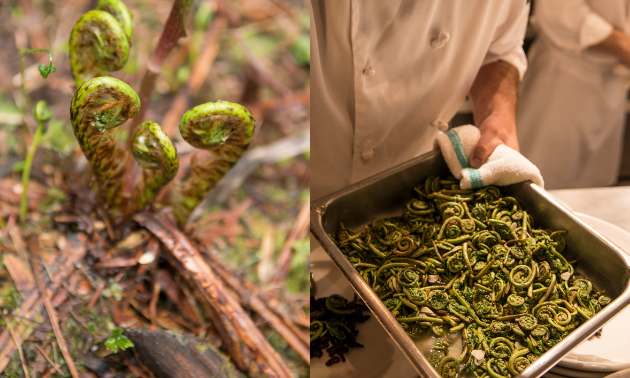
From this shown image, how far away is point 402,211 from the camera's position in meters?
0.89

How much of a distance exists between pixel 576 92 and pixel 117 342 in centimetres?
192

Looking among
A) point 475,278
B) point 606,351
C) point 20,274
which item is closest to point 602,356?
point 606,351

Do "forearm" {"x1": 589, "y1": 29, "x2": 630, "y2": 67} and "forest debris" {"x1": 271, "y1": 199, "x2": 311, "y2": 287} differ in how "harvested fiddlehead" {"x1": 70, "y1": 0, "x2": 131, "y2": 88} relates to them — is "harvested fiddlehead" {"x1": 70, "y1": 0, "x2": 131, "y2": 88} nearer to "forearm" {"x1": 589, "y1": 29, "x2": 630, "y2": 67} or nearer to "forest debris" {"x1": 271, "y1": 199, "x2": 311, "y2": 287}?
"forest debris" {"x1": 271, "y1": 199, "x2": 311, "y2": 287}

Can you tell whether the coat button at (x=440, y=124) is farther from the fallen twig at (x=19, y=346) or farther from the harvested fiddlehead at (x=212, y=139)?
the fallen twig at (x=19, y=346)

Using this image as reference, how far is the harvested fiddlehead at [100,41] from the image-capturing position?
0.52 meters

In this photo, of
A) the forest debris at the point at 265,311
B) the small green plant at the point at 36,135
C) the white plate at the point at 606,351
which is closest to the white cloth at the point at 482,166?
the white plate at the point at 606,351

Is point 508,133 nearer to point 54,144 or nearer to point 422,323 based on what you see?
point 422,323

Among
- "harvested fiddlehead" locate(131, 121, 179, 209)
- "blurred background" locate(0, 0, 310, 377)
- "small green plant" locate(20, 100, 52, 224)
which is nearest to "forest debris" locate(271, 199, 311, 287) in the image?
"blurred background" locate(0, 0, 310, 377)

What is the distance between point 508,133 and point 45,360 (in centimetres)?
96

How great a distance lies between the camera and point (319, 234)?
2.32 feet

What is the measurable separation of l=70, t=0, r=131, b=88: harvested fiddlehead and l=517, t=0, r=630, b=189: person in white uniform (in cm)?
156

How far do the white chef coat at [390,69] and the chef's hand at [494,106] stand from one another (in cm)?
3

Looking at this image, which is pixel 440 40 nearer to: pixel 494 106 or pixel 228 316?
pixel 494 106

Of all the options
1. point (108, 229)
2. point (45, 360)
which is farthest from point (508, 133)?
point (45, 360)
